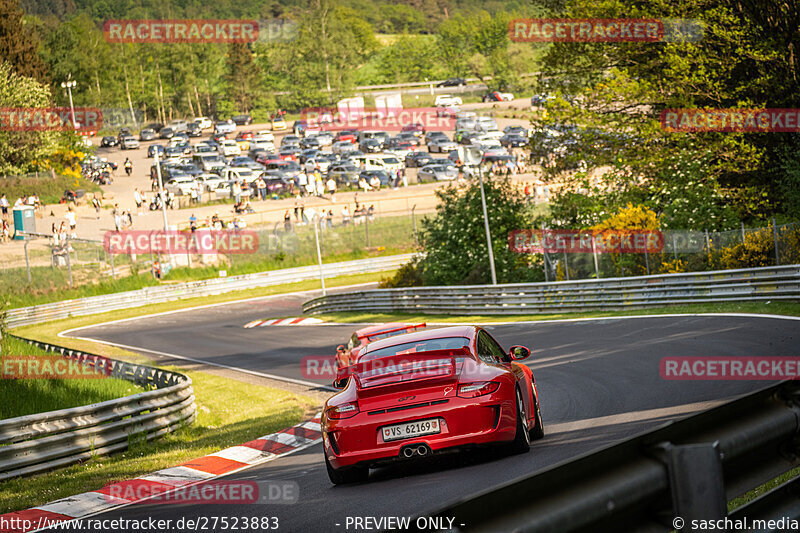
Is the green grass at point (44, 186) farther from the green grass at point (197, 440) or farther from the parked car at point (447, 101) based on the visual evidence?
the green grass at point (197, 440)

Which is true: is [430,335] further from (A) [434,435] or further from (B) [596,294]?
(B) [596,294]

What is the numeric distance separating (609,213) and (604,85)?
5.77 meters

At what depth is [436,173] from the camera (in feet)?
238

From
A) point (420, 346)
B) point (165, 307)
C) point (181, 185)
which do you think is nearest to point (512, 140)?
point (181, 185)

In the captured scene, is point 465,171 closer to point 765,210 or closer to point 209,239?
point 209,239

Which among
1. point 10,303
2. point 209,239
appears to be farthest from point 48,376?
point 209,239

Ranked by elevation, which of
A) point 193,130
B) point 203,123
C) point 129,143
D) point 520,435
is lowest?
point 520,435

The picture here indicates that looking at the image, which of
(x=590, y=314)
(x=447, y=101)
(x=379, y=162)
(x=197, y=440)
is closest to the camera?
(x=197, y=440)

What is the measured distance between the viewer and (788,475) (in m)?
6.71

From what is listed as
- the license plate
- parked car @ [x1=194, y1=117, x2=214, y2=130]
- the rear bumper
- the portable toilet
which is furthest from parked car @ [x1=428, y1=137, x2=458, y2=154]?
the license plate

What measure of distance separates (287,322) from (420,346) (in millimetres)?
27921

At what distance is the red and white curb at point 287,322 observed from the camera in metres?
36.1

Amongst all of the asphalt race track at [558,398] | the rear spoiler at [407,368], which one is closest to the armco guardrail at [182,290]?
the asphalt race track at [558,398]

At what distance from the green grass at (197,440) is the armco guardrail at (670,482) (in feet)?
26.8
